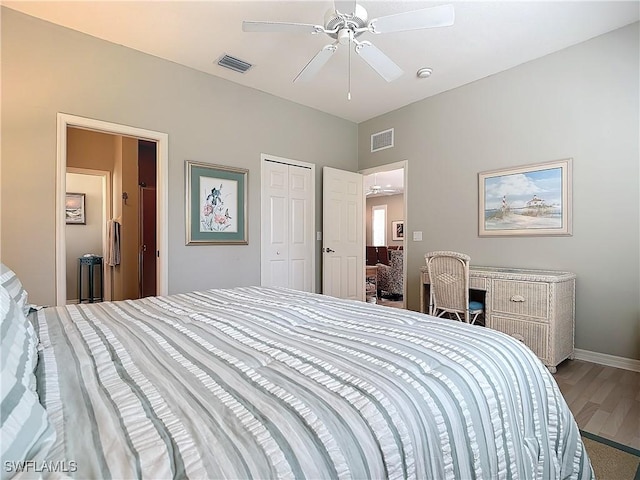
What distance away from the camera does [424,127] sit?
4211mm

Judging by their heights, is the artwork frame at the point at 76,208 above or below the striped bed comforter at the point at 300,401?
above

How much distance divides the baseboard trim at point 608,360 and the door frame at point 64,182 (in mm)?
3999

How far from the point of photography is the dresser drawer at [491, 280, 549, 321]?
270cm

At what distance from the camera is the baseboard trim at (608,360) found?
2707mm

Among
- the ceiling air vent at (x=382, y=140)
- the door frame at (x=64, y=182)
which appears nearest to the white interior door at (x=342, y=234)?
the ceiling air vent at (x=382, y=140)

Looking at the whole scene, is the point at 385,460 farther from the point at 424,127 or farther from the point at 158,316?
the point at 424,127

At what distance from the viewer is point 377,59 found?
96.8 inches

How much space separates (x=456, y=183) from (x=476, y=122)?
2.32ft

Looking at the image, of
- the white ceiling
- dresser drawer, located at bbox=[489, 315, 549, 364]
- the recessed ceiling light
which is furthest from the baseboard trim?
the recessed ceiling light

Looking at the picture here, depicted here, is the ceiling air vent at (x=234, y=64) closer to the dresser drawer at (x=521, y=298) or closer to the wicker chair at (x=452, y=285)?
the wicker chair at (x=452, y=285)

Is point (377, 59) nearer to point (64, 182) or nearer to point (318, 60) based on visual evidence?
point (318, 60)

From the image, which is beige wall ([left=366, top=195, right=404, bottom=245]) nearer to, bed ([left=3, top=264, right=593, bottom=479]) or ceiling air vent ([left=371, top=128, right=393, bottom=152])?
ceiling air vent ([left=371, top=128, right=393, bottom=152])

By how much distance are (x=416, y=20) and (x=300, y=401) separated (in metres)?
2.29

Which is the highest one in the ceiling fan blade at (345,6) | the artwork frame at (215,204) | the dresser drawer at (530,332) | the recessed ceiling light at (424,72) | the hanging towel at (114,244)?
the recessed ceiling light at (424,72)
